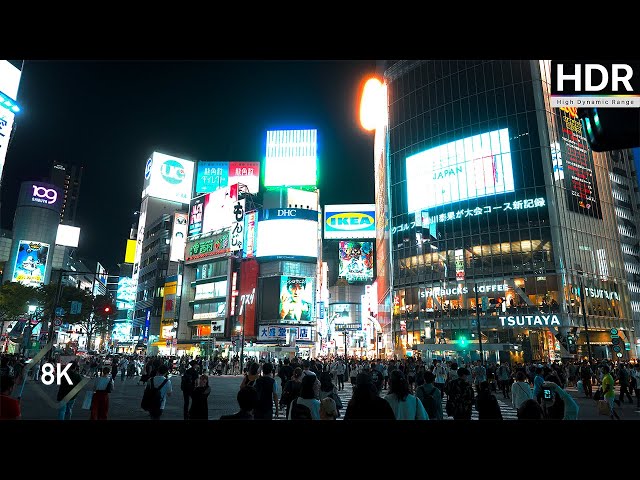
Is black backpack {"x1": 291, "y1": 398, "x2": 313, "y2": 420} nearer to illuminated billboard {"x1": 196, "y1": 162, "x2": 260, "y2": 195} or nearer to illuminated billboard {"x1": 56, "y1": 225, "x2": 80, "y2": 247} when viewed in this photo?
illuminated billboard {"x1": 196, "y1": 162, "x2": 260, "y2": 195}

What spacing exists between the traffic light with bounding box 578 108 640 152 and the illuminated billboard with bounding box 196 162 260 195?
82.6m

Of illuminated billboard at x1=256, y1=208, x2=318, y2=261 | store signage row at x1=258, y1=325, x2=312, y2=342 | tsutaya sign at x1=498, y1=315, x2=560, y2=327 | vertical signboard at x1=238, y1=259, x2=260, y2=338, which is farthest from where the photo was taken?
illuminated billboard at x1=256, y1=208, x2=318, y2=261

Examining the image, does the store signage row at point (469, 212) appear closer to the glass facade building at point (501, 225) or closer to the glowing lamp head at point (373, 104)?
the glass facade building at point (501, 225)

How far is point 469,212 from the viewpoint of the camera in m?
60.3

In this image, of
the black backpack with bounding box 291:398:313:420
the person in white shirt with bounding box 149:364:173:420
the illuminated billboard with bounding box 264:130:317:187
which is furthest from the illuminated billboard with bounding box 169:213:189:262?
the black backpack with bounding box 291:398:313:420

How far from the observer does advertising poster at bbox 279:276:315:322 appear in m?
65.4

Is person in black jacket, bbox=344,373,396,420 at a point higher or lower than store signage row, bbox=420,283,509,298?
lower

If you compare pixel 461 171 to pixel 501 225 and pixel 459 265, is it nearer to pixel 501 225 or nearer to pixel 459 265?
pixel 501 225

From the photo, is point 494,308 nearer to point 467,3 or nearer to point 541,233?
point 541,233

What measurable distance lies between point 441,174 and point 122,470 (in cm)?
6387

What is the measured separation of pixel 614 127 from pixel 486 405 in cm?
436

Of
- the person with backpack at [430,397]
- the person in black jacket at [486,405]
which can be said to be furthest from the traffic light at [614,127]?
the person with backpack at [430,397]

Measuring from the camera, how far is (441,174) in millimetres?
63719

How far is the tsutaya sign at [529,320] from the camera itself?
49844mm
